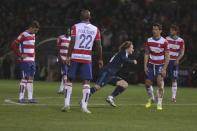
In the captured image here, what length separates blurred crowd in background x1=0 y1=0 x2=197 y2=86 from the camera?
116 ft

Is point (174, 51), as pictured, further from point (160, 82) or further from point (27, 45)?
point (27, 45)

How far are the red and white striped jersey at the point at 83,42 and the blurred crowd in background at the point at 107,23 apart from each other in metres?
18.3

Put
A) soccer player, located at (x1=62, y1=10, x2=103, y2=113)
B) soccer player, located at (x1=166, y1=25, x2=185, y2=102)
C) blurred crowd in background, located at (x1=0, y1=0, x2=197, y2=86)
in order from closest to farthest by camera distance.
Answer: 1. soccer player, located at (x1=62, y1=10, x2=103, y2=113)
2. soccer player, located at (x1=166, y1=25, x2=185, y2=102)
3. blurred crowd in background, located at (x1=0, y1=0, x2=197, y2=86)

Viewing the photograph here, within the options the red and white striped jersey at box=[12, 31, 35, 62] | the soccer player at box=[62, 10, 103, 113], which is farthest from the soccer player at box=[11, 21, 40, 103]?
the soccer player at box=[62, 10, 103, 113]

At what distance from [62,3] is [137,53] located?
7.22 m

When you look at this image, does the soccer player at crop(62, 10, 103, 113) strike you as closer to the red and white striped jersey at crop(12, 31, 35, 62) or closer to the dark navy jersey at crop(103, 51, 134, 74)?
the dark navy jersey at crop(103, 51, 134, 74)

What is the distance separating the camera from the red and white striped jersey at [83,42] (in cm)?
1541

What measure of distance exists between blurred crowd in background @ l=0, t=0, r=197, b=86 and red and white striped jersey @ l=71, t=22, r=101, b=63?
1835 centimetres

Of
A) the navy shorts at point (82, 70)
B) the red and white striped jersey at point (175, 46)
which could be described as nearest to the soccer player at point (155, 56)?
the navy shorts at point (82, 70)

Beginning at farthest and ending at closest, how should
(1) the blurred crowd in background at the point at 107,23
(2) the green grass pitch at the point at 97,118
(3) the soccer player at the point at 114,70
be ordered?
(1) the blurred crowd in background at the point at 107,23 → (3) the soccer player at the point at 114,70 → (2) the green grass pitch at the point at 97,118

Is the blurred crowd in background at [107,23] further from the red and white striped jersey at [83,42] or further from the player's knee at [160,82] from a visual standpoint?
the red and white striped jersey at [83,42]

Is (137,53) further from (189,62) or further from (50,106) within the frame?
(50,106)

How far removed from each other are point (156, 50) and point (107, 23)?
19948mm

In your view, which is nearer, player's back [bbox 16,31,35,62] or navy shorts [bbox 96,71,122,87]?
navy shorts [bbox 96,71,122,87]
